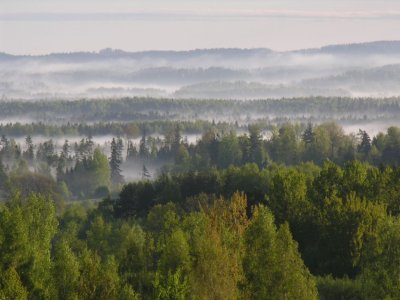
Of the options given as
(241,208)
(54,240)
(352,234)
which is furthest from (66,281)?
(54,240)

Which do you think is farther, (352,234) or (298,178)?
(298,178)

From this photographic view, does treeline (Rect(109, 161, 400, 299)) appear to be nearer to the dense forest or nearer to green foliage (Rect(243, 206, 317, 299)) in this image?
the dense forest

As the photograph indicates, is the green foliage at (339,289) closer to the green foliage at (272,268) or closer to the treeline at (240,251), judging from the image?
the treeline at (240,251)

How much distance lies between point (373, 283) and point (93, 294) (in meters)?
17.8

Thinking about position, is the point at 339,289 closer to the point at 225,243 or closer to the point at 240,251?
the point at 240,251

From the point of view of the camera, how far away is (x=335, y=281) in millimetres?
62562

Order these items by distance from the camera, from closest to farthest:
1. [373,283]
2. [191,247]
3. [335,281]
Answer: [373,283]
[191,247]
[335,281]

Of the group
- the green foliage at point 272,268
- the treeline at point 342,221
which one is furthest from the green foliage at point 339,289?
the green foliage at point 272,268

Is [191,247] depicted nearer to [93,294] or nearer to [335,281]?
[93,294]

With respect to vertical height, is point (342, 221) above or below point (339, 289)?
above

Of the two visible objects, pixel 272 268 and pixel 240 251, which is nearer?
pixel 272 268

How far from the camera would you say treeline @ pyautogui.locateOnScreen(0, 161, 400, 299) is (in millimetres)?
48656

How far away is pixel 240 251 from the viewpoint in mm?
57469

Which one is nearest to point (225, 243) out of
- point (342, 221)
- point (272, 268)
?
point (272, 268)
